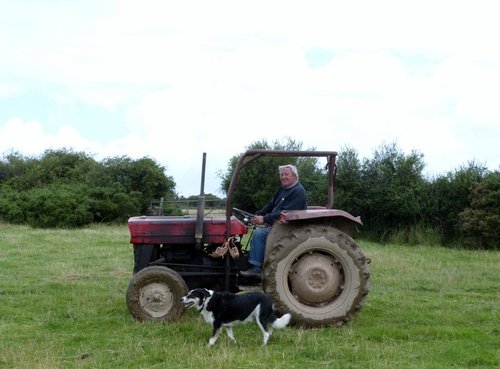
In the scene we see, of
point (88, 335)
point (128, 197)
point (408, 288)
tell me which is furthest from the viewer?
point (128, 197)

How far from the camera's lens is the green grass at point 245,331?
5836 millimetres

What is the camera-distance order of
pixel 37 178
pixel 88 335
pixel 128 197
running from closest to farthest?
pixel 88 335
pixel 128 197
pixel 37 178

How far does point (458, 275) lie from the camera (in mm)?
11812

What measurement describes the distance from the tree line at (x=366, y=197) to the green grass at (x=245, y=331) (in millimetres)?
6990

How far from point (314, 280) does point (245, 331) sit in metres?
1.01

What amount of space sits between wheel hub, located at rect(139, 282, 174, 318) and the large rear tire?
114 cm

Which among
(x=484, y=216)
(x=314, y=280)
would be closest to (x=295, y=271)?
(x=314, y=280)

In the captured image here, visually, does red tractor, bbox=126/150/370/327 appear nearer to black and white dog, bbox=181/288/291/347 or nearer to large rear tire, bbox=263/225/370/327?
large rear tire, bbox=263/225/370/327

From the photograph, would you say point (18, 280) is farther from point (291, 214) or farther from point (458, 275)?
point (458, 275)

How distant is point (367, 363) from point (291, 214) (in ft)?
7.26

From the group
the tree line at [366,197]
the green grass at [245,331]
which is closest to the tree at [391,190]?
the tree line at [366,197]

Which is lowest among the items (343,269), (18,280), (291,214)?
(18,280)

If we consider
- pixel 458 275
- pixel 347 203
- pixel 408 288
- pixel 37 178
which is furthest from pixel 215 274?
pixel 37 178

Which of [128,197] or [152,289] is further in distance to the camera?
[128,197]
